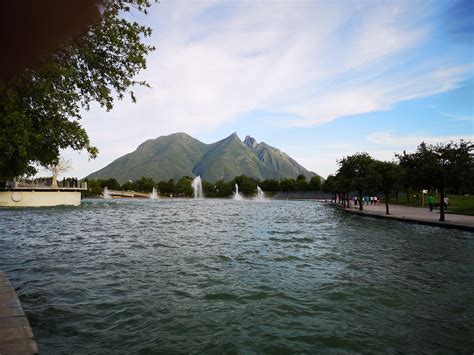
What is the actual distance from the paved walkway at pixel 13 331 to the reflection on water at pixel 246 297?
0.79 metres

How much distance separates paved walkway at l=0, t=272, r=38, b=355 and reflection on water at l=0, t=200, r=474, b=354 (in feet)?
2.60

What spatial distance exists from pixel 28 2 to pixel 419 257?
18152mm

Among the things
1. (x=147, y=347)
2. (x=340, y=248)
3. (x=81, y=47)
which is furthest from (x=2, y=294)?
(x=340, y=248)

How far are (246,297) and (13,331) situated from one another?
596 centimetres

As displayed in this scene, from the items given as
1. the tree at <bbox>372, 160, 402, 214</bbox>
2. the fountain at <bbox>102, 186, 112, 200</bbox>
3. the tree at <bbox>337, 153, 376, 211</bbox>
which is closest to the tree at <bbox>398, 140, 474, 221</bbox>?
the tree at <bbox>372, 160, 402, 214</bbox>

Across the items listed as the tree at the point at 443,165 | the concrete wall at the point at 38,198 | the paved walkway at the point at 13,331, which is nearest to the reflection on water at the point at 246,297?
the paved walkway at the point at 13,331

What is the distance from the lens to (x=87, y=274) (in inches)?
504

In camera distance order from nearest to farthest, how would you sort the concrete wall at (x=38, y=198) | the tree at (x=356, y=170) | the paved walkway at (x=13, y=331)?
the paved walkway at (x=13, y=331) → the tree at (x=356, y=170) → the concrete wall at (x=38, y=198)

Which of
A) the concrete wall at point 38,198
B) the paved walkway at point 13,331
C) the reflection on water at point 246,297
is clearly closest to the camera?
the paved walkway at point 13,331

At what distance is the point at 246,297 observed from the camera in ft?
33.1

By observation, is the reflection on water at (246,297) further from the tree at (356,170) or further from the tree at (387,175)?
the tree at (356,170)

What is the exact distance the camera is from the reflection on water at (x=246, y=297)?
23.5 feet

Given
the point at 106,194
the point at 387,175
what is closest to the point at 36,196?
the point at 387,175

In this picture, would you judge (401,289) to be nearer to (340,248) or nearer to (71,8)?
(340,248)
